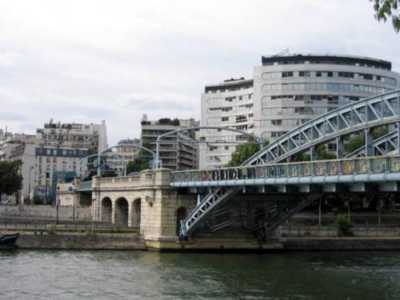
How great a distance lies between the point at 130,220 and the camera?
Result: 253 feet

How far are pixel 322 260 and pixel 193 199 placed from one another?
14.3 metres

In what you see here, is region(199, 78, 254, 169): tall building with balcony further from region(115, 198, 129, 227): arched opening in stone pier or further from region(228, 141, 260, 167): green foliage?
region(115, 198, 129, 227): arched opening in stone pier

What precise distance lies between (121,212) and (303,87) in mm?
45073

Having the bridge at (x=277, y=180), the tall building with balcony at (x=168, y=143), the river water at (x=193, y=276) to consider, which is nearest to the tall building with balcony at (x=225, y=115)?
the tall building with balcony at (x=168, y=143)

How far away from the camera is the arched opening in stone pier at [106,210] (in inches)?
3580

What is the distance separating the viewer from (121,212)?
86.2m

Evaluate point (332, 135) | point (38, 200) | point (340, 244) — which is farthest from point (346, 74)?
point (38, 200)

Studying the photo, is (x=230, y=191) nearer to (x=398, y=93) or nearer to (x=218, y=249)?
(x=218, y=249)

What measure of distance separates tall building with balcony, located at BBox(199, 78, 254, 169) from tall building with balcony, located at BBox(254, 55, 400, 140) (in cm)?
978

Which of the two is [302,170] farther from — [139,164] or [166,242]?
[139,164]

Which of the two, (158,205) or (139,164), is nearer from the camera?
(158,205)

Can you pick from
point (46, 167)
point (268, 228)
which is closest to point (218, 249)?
point (268, 228)

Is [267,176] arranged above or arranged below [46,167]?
below

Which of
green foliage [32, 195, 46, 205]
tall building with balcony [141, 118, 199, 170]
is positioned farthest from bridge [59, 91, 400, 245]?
tall building with balcony [141, 118, 199, 170]
